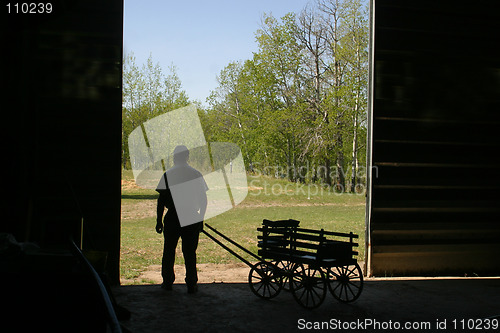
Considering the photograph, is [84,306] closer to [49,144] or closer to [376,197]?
[49,144]

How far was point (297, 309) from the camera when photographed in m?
5.67

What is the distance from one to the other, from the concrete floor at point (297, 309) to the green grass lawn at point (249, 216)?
259 cm

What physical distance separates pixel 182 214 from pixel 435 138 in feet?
14.3

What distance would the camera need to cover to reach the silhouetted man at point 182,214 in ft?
21.1

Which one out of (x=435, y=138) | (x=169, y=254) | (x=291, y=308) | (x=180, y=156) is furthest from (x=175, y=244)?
(x=435, y=138)

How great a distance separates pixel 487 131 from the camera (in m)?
8.20

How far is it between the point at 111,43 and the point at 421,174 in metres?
5.18

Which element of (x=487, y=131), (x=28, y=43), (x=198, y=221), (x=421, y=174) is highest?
(x=28, y=43)

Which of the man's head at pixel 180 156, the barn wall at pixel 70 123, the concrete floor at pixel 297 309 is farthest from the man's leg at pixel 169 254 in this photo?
the man's head at pixel 180 156

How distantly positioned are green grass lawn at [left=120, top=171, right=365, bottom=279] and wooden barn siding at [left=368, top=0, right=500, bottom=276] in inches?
119

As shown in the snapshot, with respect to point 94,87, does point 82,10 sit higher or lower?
higher

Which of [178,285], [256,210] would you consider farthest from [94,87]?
[256,210]

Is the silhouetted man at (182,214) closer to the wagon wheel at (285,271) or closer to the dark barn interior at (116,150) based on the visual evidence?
the dark barn interior at (116,150)

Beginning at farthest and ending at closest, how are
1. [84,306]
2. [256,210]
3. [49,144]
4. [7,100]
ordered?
[256,210]
[49,144]
[7,100]
[84,306]
